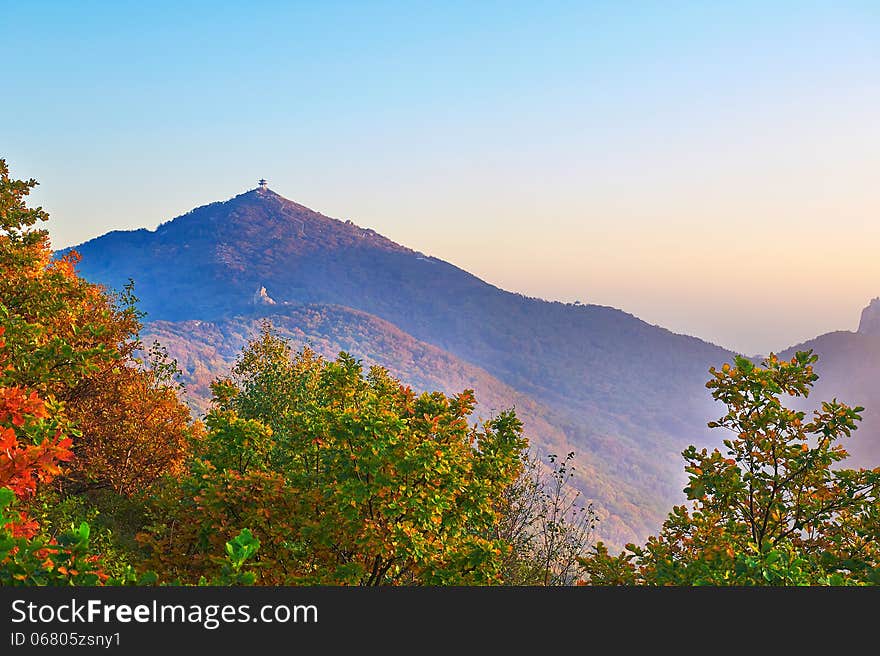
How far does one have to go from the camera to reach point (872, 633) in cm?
460

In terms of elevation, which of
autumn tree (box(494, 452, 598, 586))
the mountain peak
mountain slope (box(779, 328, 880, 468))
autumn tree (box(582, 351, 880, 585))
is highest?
the mountain peak

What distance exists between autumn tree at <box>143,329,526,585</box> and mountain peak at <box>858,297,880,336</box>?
171 meters

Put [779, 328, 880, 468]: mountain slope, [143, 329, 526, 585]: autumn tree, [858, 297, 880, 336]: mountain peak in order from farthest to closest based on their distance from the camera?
[858, 297, 880, 336]: mountain peak
[779, 328, 880, 468]: mountain slope
[143, 329, 526, 585]: autumn tree

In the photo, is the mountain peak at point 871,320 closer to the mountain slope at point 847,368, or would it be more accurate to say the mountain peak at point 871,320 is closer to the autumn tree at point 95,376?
the mountain slope at point 847,368

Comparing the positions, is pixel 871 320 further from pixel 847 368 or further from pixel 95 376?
pixel 95 376

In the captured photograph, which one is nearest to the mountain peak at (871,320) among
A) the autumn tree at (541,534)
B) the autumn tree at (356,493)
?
the autumn tree at (541,534)

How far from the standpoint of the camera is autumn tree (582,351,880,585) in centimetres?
907

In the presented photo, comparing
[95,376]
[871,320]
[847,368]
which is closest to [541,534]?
[95,376]

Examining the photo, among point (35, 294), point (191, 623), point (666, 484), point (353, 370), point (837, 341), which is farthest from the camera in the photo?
point (666, 484)

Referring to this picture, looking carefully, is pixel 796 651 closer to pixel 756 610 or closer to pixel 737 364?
pixel 756 610

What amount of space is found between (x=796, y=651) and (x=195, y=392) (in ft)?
449

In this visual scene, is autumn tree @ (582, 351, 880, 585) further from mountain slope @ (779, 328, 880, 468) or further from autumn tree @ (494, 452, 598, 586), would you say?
mountain slope @ (779, 328, 880, 468)

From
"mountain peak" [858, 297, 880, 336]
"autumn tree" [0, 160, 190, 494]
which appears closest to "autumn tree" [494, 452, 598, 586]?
"autumn tree" [0, 160, 190, 494]

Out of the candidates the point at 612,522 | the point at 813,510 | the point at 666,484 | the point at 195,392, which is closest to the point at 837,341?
the point at 666,484
